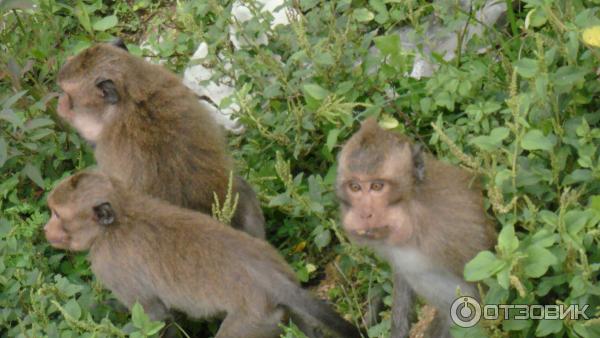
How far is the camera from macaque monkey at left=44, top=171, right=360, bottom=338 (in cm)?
493

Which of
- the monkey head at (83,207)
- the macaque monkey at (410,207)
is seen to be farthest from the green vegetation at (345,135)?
the monkey head at (83,207)

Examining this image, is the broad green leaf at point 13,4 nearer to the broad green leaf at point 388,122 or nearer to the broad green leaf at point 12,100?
the broad green leaf at point 12,100

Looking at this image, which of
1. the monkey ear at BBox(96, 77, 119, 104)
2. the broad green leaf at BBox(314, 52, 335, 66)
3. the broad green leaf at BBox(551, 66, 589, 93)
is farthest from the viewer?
the broad green leaf at BBox(314, 52, 335, 66)

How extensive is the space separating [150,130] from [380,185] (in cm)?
162

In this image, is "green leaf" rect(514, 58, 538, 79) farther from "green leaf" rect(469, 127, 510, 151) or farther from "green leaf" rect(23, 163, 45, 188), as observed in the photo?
"green leaf" rect(23, 163, 45, 188)

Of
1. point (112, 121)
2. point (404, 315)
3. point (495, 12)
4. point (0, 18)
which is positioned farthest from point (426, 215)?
point (0, 18)

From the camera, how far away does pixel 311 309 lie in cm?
495

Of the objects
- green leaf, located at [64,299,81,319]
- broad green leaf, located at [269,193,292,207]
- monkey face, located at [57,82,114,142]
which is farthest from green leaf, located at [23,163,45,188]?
broad green leaf, located at [269,193,292,207]

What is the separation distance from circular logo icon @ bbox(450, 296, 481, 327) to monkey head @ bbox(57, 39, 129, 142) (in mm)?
2269

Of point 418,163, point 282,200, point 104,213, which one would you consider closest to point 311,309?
point 282,200

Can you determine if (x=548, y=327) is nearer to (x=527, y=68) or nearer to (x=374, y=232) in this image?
(x=374, y=232)

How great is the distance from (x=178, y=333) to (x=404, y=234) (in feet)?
5.88

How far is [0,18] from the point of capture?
24.0ft

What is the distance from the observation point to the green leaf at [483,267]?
12.4ft
